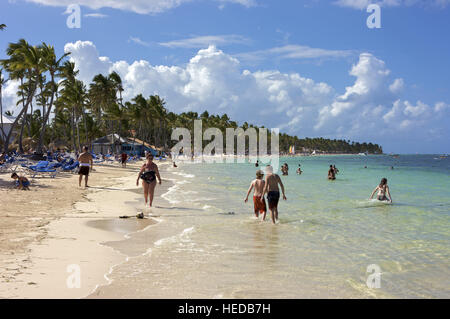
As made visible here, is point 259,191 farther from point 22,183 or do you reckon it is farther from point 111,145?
point 111,145

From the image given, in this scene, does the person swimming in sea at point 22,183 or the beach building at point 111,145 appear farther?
the beach building at point 111,145

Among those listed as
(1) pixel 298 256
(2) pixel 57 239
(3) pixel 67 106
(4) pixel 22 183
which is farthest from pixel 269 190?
(3) pixel 67 106

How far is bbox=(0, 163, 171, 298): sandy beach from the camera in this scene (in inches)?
185

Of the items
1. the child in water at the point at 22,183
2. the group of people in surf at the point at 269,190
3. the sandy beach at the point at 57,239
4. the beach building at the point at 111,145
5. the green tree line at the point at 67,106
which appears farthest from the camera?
the beach building at the point at 111,145

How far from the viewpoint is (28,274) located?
4934 mm

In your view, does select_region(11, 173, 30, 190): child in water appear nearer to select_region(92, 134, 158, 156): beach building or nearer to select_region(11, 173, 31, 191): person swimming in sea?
select_region(11, 173, 31, 191): person swimming in sea

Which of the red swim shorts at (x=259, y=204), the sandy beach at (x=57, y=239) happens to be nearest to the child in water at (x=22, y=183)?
the sandy beach at (x=57, y=239)

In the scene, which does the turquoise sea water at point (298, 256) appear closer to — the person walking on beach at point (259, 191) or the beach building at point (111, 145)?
the person walking on beach at point (259, 191)

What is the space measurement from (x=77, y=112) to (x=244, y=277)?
6787 centimetres

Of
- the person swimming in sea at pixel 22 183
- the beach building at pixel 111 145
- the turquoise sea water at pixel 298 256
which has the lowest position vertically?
the turquoise sea water at pixel 298 256

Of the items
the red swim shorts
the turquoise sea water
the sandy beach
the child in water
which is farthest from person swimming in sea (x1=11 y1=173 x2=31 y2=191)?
the red swim shorts

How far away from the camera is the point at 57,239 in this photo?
278 inches

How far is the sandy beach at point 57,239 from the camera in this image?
4.70 meters

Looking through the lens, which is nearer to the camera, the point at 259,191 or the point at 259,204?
the point at 259,191
